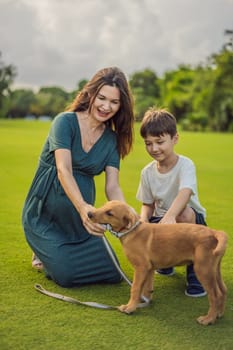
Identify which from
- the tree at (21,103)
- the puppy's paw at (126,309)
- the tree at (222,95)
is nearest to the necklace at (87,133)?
the puppy's paw at (126,309)

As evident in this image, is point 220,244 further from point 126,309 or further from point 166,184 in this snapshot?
point 166,184

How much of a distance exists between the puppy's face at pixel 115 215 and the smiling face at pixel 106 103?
116 centimetres

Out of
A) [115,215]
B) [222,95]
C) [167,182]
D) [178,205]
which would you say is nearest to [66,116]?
[167,182]

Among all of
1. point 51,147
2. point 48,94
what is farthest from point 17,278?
point 48,94

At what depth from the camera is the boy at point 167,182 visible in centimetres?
457

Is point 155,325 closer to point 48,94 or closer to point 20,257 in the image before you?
point 20,257

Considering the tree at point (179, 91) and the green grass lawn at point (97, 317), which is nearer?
the green grass lawn at point (97, 317)

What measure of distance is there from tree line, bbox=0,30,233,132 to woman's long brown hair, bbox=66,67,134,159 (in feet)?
62.4

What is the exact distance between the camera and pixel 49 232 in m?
4.94

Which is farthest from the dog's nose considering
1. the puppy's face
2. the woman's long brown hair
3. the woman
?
the woman's long brown hair

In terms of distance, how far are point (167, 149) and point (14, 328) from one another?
1.95 meters

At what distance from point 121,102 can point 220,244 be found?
65.8 inches

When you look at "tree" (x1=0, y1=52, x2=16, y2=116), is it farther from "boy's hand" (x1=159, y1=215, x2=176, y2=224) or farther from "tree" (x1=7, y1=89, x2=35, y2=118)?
"boy's hand" (x1=159, y1=215, x2=176, y2=224)

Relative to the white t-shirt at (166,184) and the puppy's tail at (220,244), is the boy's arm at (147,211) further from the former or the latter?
the puppy's tail at (220,244)
